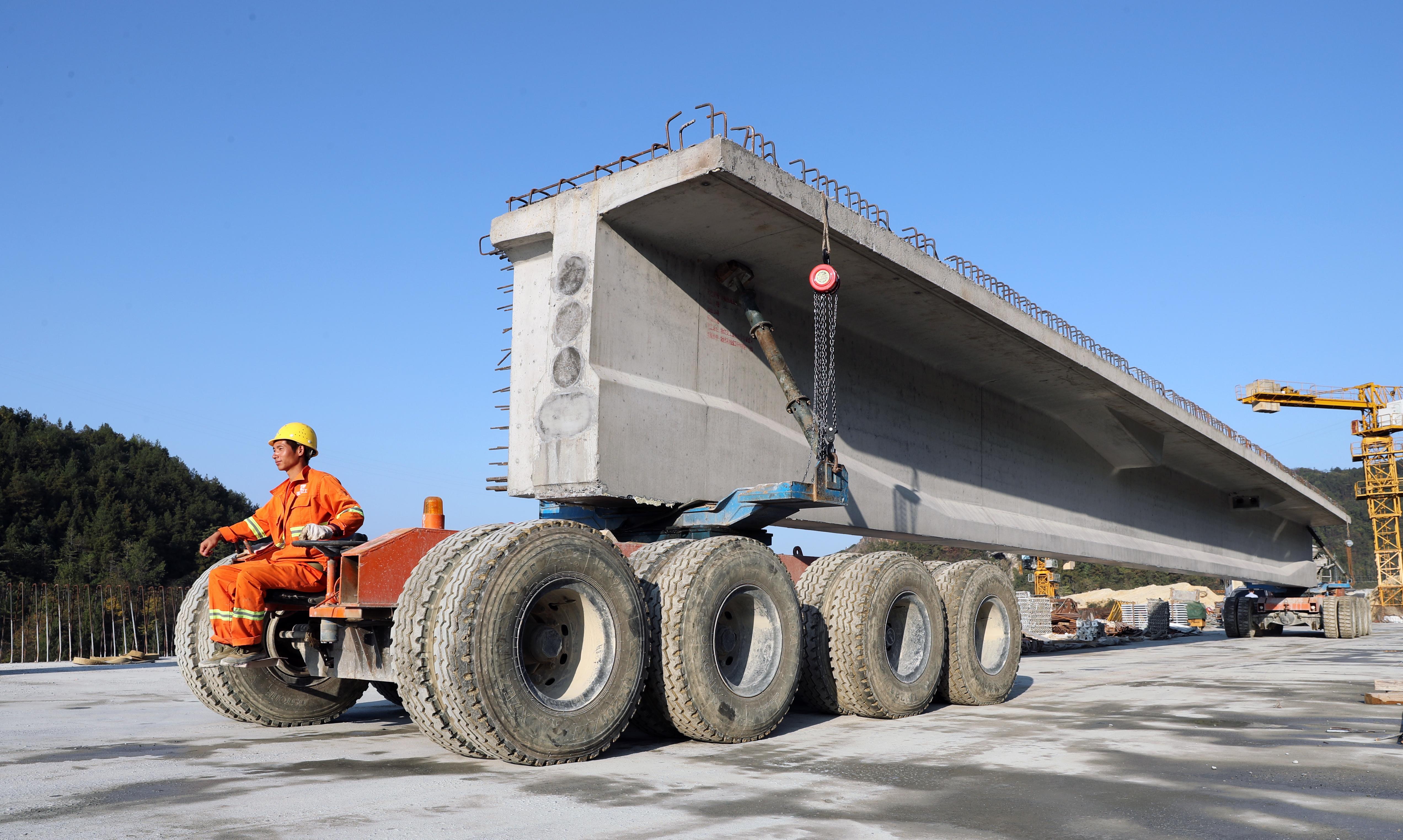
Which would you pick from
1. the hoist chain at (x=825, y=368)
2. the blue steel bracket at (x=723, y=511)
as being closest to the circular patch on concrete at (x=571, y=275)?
the blue steel bracket at (x=723, y=511)

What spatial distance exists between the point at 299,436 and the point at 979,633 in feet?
24.7

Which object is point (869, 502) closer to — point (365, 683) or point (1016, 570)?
point (365, 683)

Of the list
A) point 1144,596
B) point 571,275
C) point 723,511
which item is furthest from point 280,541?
point 1144,596

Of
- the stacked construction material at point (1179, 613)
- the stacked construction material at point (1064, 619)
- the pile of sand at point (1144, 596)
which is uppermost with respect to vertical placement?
the stacked construction material at point (1064, 619)

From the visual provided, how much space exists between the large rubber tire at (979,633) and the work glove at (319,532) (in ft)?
19.9

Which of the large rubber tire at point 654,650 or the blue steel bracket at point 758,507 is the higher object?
the blue steel bracket at point 758,507

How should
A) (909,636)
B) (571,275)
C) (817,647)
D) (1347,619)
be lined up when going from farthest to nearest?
1. (1347,619)
2. (571,275)
3. (909,636)
4. (817,647)

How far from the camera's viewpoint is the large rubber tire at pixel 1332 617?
99.5 feet

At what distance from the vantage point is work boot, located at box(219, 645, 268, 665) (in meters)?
6.30

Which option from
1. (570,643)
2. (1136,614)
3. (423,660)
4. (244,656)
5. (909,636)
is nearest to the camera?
(423,660)

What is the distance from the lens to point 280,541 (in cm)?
715

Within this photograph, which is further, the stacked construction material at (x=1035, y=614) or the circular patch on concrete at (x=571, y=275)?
the stacked construction material at (x=1035, y=614)

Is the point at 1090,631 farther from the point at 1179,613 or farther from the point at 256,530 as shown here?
the point at 256,530

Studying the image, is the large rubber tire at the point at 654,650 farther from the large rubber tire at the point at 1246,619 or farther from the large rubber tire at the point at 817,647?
the large rubber tire at the point at 1246,619
